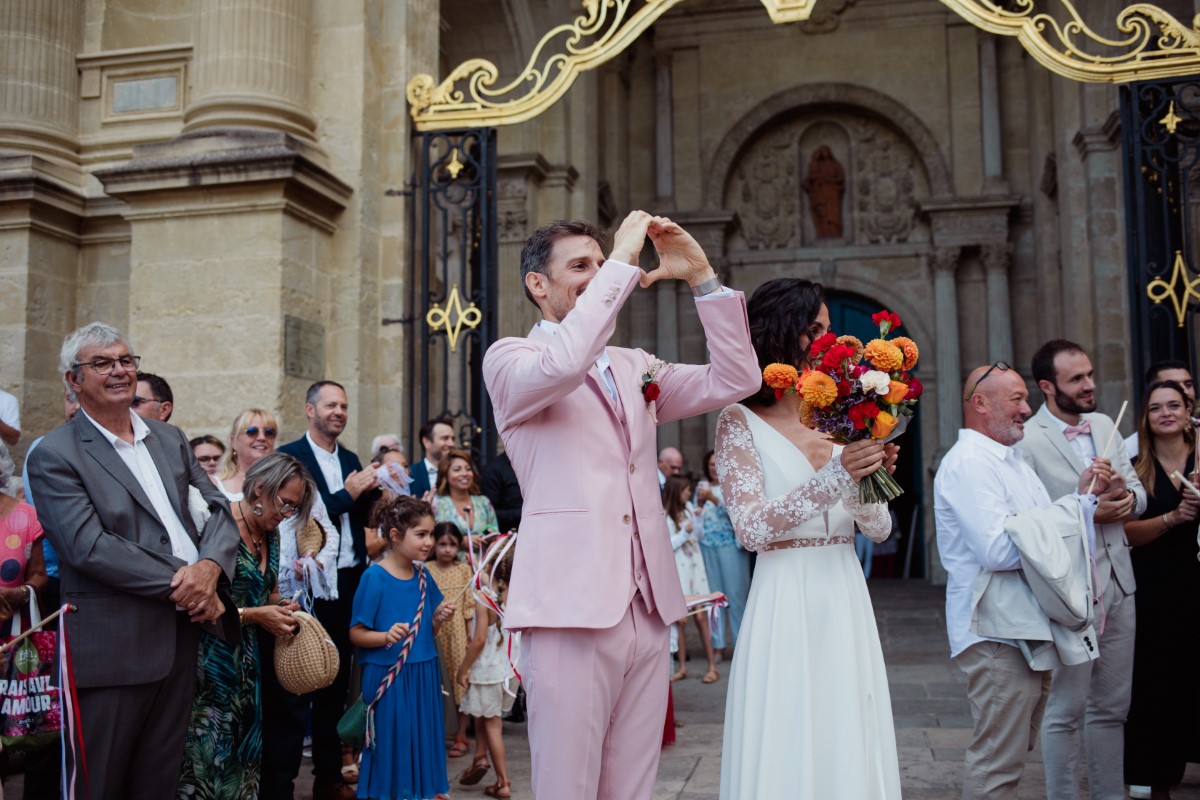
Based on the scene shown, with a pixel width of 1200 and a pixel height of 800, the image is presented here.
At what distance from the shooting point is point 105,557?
11.7 ft

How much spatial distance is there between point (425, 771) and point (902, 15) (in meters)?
14.8

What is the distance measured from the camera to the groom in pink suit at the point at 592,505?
2816 millimetres

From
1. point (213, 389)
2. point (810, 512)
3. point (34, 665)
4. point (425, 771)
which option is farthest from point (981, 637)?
point (213, 389)

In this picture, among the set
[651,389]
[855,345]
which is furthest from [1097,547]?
[651,389]

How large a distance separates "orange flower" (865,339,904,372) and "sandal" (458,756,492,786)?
372 cm

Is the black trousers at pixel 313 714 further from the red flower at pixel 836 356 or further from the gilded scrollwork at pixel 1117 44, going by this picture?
the gilded scrollwork at pixel 1117 44

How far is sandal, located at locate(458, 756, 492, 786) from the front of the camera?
5.93 meters

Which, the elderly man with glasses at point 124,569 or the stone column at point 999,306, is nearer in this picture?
the elderly man with glasses at point 124,569

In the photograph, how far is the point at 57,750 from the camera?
13.8ft

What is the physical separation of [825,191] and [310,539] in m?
13.6

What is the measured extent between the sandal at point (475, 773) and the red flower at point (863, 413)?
3.66 meters

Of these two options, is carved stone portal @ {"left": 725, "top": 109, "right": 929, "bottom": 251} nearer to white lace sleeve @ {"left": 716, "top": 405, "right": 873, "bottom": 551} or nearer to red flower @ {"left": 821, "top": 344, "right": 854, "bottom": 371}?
white lace sleeve @ {"left": 716, "top": 405, "right": 873, "bottom": 551}

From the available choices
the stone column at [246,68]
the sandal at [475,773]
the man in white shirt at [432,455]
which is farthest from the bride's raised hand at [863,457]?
the stone column at [246,68]

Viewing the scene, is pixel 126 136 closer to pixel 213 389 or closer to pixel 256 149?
pixel 256 149
